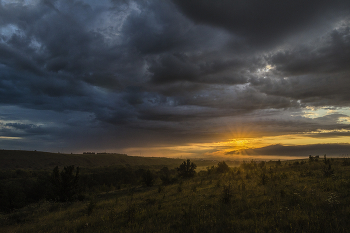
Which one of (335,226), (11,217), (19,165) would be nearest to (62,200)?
(11,217)

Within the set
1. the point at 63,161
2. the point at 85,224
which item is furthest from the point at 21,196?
the point at 63,161

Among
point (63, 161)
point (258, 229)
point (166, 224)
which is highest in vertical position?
point (258, 229)

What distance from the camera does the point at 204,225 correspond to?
7543mm

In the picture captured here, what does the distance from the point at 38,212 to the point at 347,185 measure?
23407mm

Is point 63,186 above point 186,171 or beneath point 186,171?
above

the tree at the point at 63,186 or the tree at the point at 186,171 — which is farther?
the tree at the point at 186,171

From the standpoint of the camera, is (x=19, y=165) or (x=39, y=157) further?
(x=39, y=157)

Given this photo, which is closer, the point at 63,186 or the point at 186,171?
the point at 63,186

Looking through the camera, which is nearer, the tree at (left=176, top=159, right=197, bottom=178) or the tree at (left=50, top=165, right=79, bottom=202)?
the tree at (left=50, top=165, right=79, bottom=202)

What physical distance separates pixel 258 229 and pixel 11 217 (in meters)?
18.9

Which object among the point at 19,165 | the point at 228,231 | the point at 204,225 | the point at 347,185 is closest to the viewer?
the point at 228,231

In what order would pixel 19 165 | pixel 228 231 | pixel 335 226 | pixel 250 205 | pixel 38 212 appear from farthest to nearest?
pixel 19 165, pixel 38 212, pixel 250 205, pixel 228 231, pixel 335 226

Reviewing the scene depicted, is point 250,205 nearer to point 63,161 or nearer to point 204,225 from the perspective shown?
point 204,225

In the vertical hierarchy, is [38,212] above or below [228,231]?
below
